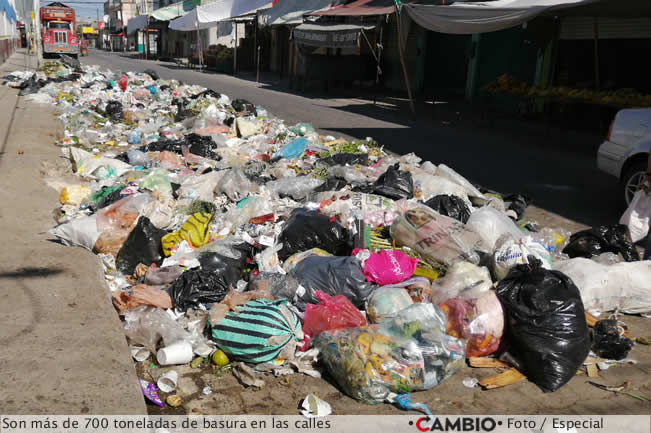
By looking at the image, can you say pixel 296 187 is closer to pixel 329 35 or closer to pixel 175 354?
pixel 175 354

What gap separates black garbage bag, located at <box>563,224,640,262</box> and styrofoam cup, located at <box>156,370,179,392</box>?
3.42m

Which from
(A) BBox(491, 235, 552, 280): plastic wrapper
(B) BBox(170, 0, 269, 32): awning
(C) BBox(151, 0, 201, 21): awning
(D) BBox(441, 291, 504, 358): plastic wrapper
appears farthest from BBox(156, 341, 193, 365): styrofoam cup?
(C) BBox(151, 0, 201, 21): awning

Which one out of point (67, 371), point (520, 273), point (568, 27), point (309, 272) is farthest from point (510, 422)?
point (568, 27)

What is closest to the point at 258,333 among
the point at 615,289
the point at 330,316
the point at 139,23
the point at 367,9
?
the point at 330,316

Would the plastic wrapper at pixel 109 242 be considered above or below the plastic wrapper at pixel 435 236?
below

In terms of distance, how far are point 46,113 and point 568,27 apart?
1238cm

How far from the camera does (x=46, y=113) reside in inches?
445

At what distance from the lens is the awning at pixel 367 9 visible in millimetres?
15438

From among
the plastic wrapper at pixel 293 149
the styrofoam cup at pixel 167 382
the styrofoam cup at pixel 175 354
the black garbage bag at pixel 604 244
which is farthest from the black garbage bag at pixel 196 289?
the plastic wrapper at pixel 293 149

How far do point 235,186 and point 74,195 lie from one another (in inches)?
67.7

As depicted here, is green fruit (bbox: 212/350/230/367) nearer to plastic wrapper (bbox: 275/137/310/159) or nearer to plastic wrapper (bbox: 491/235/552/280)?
plastic wrapper (bbox: 491/235/552/280)

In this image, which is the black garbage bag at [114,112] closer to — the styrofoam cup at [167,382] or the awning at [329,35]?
the awning at [329,35]

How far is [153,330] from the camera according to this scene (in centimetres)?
326

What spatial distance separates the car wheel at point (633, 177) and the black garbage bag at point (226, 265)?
14.0ft
